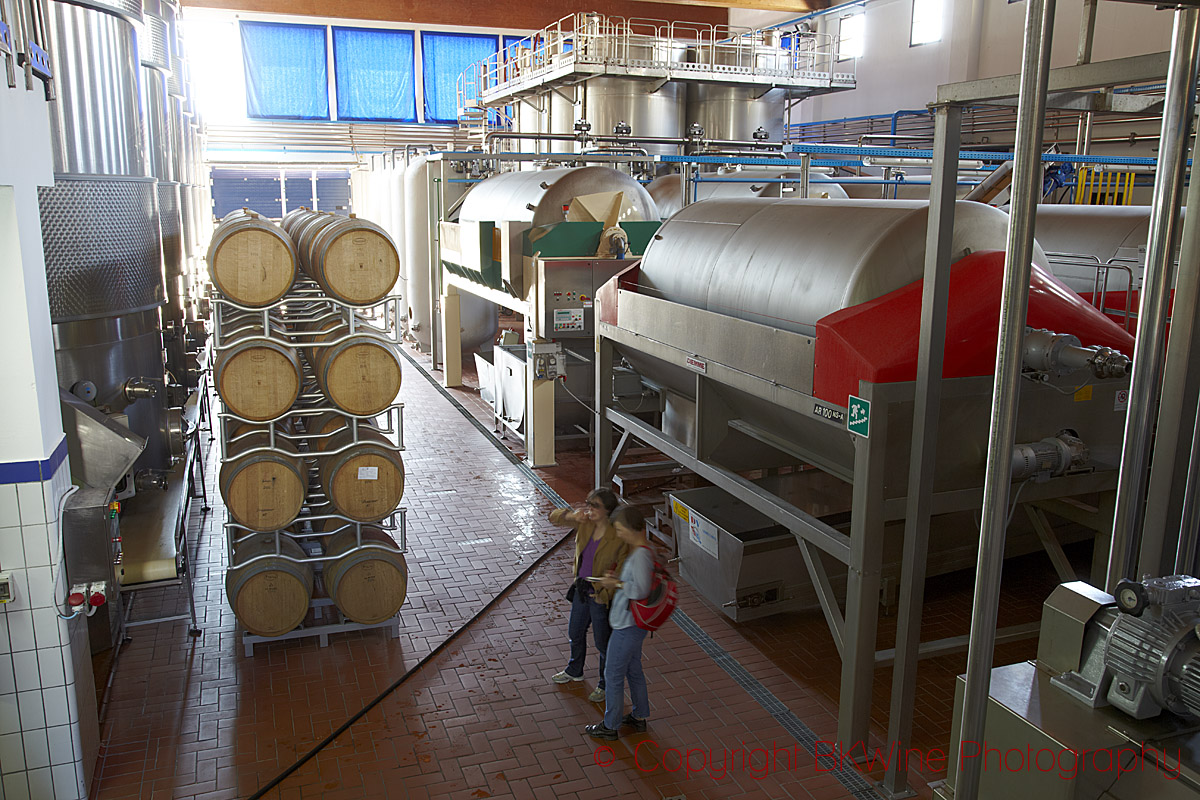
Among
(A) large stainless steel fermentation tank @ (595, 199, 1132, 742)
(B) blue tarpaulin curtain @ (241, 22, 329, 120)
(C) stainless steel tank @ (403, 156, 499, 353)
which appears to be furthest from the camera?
(B) blue tarpaulin curtain @ (241, 22, 329, 120)

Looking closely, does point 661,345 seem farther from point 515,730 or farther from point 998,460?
point 998,460

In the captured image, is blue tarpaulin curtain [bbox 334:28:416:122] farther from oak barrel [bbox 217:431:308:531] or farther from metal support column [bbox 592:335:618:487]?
oak barrel [bbox 217:431:308:531]

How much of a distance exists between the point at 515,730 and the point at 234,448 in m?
2.73

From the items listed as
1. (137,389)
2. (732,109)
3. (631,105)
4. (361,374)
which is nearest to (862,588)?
(361,374)

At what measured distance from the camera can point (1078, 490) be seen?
5.02m

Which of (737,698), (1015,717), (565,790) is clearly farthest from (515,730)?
(1015,717)

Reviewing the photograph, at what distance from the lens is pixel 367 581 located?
20.4ft

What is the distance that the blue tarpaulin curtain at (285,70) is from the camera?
93.2 ft

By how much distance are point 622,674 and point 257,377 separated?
2.96 metres

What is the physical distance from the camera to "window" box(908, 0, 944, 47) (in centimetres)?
2045

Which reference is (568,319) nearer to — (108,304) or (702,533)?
(702,533)

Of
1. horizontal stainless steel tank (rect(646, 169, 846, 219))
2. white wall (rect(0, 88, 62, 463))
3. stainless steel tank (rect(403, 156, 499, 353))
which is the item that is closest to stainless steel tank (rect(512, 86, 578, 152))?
stainless steel tank (rect(403, 156, 499, 353))

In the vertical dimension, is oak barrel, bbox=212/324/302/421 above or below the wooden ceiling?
below

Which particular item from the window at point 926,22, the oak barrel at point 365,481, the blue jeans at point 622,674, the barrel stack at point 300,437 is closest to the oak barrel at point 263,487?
the barrel stack at point 300,437
